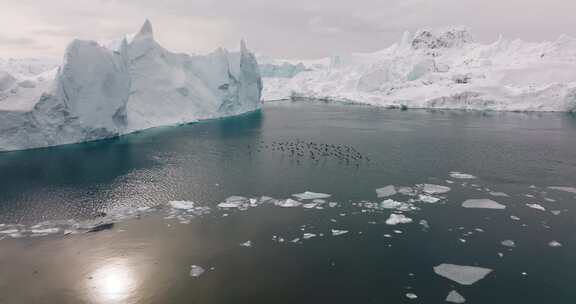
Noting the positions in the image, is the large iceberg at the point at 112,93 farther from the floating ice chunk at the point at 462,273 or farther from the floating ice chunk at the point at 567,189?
the floating ice chunk at the point at 567,189

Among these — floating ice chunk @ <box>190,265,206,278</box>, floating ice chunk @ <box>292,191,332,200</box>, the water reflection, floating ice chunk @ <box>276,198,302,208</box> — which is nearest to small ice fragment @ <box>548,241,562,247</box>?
floating ice chunk @ <box>292,191,332,200</box>

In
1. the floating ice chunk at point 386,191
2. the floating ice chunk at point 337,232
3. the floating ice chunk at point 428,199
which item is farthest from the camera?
the floating ice chunk at point 386,191

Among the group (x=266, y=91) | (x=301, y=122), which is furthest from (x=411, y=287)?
(x=266, y=91)

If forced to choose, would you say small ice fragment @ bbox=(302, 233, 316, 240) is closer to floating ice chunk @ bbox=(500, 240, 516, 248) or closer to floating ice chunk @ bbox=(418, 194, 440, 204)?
floating ice chunk @ bbox=(418, 194, 440, 204)

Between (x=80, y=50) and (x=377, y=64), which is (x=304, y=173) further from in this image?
(x=377, y=64)

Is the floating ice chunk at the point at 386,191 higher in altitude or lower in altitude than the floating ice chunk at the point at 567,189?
lower

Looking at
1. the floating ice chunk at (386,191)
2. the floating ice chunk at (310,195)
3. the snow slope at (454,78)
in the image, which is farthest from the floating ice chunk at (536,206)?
the snow slope at (454,78)
